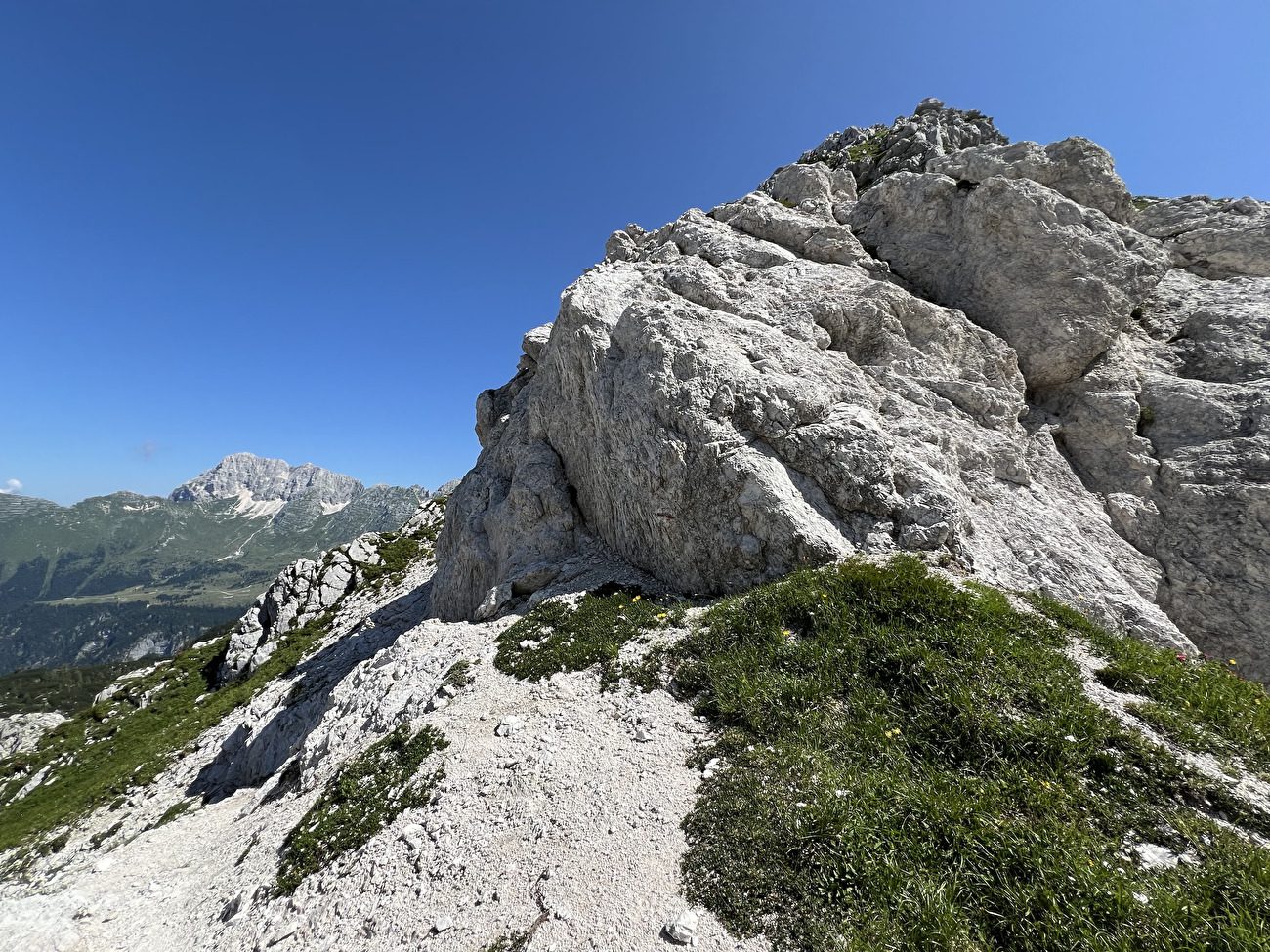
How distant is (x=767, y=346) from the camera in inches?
870

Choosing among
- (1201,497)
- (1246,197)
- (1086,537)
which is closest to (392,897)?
(1086,537)

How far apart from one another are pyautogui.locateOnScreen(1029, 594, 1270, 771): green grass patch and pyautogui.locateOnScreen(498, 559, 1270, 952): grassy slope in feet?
0.15

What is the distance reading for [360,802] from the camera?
1033 cm

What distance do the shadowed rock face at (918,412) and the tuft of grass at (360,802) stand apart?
8.81 m

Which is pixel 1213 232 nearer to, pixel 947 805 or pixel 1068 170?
pixel 1068 170

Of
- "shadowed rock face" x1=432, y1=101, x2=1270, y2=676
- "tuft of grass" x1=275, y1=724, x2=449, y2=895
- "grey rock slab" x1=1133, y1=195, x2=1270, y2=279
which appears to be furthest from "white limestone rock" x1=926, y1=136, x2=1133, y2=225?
"tuft of grass" x1=275, y1=724, x2=449, y2=895

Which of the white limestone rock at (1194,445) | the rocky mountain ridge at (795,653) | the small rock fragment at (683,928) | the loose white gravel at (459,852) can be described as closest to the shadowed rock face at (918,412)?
the white limestone rock at (1194,445)

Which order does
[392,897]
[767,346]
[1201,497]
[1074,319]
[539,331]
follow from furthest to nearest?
1. [539,331]
2. [1074,319]
3. [767,346]
4. [1201,497]
5. [392,897]

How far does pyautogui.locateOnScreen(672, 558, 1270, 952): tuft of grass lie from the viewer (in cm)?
555

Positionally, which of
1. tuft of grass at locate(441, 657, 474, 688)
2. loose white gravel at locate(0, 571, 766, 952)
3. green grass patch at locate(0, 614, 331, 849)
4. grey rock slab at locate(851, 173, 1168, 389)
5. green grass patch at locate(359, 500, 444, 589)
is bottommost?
green grass patch at locate(0, 614, 331, 849)

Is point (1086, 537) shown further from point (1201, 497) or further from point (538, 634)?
point (538, 634)

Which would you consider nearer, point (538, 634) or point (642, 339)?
point (538, 634)

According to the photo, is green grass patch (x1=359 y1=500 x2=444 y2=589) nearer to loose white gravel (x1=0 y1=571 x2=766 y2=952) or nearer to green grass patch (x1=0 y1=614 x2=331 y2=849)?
green grass patch (x1=0 y1=614 x2=331 y2=849)

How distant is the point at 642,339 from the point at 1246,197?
128ft
